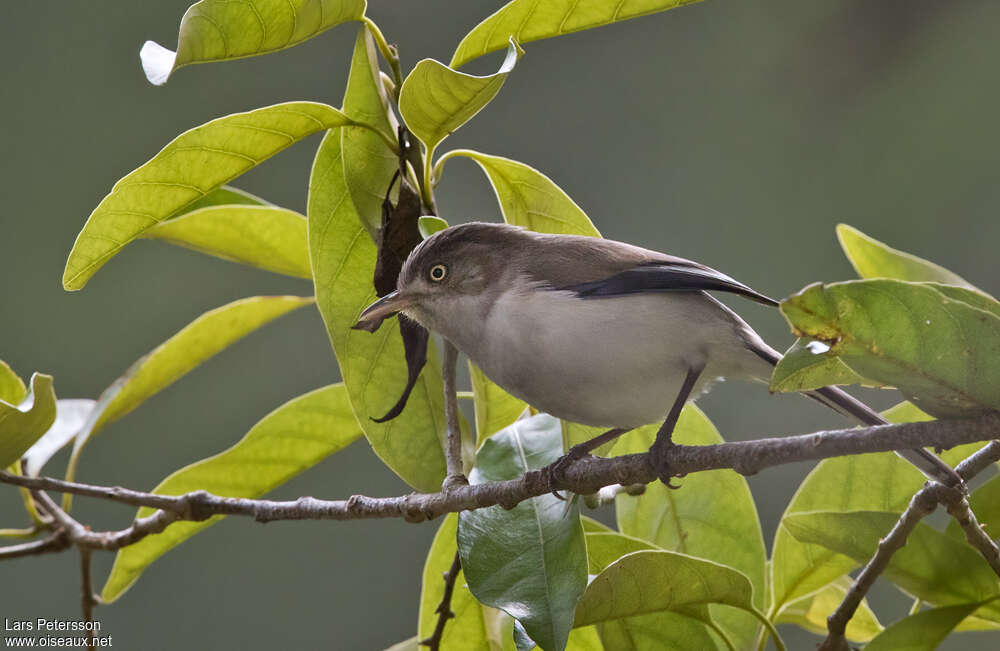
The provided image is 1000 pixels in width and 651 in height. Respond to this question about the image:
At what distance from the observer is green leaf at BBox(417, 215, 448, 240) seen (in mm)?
1481

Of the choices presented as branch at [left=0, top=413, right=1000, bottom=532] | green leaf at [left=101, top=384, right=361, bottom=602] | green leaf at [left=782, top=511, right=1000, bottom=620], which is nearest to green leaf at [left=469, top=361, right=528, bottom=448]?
green leaf at [left=101, top=384, right=361, bottom=602]

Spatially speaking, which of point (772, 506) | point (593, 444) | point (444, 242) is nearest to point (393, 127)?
point (444, 242)

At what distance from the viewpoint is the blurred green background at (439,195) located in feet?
12.3

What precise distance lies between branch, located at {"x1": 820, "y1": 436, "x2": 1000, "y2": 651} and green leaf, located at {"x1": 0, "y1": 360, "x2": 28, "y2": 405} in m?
1.40

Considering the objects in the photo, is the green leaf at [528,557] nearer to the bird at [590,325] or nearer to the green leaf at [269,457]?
the bird at [590,325]

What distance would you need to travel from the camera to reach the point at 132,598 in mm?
3662

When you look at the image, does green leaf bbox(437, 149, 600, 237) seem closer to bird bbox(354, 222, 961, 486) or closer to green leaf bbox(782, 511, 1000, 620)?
bird bbox(354, 222, 961, 486)

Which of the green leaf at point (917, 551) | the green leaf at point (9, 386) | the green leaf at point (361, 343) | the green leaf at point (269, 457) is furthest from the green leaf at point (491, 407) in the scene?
the green leaf at point (9, 386)

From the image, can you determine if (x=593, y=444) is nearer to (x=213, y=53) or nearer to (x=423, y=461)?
(x=423, y=461)

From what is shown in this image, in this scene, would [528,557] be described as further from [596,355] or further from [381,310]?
[381,310]

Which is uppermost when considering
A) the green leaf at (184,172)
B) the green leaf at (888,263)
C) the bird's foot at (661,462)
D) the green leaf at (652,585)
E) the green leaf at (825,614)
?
the green leaf at (184,172)

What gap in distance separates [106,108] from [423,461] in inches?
125

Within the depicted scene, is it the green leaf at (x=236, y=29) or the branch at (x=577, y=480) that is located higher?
the green leaf at (x=236, y=29)

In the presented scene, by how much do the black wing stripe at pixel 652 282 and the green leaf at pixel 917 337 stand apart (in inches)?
17.9
